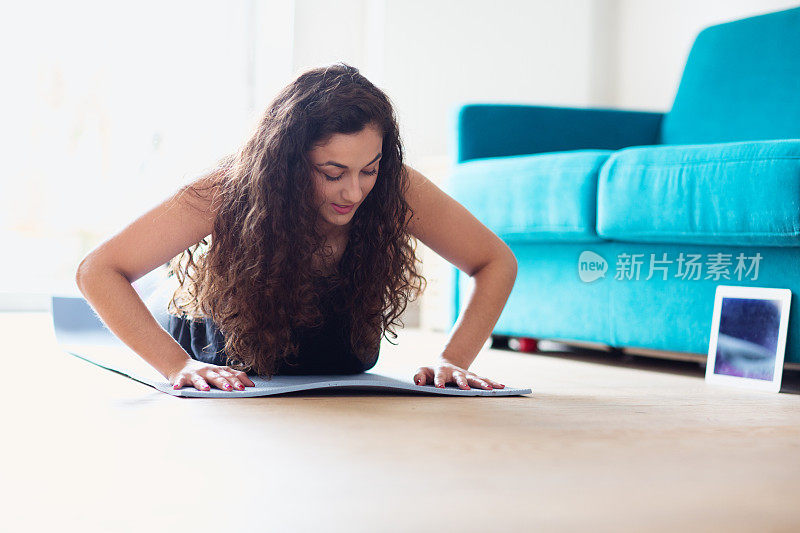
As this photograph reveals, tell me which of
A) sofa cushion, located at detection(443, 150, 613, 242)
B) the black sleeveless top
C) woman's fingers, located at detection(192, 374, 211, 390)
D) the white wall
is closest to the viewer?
woman's fingers, located at detection(192, 374, 211, 390)

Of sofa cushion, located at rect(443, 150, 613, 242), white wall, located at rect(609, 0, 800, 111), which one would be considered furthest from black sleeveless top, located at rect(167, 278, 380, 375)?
white wall, located at rect(609, 0, 800, 111)

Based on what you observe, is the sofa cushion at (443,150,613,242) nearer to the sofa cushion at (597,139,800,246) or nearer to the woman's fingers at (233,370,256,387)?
the sofa cushion at (597,139,800,246)

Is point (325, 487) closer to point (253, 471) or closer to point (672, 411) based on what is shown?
point (253, 471)

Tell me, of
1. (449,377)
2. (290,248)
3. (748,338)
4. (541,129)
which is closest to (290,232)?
(290,248)

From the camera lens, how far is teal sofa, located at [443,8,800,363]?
5.88 ft

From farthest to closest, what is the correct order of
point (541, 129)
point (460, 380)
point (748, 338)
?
1. point (541, 129)
2. point (748, 338)
3. point (460, 380)

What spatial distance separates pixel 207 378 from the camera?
4.55ft

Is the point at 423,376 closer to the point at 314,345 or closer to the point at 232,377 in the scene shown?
the point at 314,345

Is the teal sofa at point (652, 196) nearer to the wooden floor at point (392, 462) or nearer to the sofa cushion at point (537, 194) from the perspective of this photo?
the sofa cushion at point (537, 194)

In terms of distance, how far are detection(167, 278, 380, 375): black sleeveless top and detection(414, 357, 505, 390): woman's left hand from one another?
0.56ft

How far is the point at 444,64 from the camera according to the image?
3988 mm

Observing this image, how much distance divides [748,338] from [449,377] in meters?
0.72

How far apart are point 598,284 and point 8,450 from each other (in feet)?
4.96

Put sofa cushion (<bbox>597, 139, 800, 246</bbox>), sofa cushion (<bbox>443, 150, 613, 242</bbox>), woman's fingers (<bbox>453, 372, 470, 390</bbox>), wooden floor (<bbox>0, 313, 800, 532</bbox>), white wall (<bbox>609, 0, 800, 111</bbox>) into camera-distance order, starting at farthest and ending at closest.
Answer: white wall (<bbox>609, 0, 800, 111</bbox>)
sofa cushion (<bbox>443, 150, 613, 242</bbox>)
sofa cushion (<bbox>597, 139, 800, 246</bbox>)
woman's fingers (<bbox>453, 372, 470, 390</bbox>)
wooden floor (<bbox>0, 313, 800, 532</bbox>)
